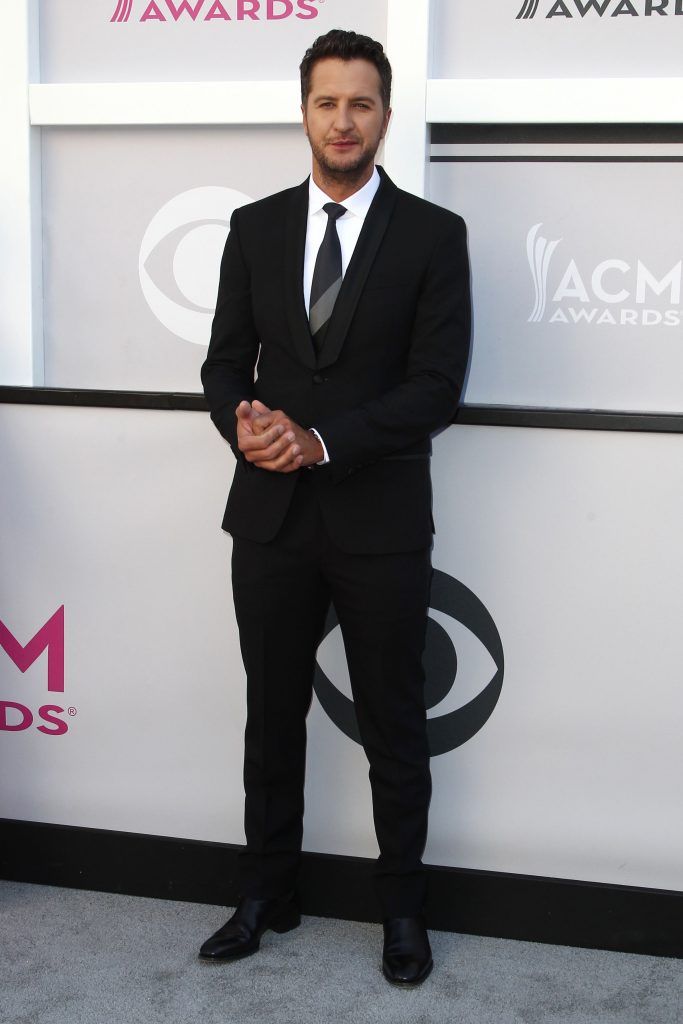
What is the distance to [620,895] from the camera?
2.62m

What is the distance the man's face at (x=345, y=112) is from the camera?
2213 millimetres

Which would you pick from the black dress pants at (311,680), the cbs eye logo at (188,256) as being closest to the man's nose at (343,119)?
the cbs eye logo at (188,256)

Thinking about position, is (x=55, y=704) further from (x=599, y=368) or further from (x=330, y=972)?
(x=599, y=368)

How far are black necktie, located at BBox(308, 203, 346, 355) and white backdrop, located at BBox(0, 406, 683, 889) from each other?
49 centimetres

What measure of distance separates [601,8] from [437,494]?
113 cm

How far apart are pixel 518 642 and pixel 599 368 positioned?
659 millimetres

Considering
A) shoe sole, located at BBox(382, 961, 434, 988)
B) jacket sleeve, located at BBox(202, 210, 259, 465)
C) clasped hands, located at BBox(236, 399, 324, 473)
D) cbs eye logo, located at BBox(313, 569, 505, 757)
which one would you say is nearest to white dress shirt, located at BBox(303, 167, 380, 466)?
jacket sleeve, located at BBox(202, 210, 259, 465)

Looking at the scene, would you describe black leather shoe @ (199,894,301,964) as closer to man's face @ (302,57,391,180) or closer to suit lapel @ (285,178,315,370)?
suit lapel @ (285,178,315,370)

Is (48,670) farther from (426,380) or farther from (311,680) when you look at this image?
(426,380)

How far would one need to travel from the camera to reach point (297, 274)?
7.58 feet

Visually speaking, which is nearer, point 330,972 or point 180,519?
point 330,972

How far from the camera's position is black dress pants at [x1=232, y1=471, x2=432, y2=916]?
7.72ft

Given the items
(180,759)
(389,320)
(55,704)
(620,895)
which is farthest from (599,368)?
(55,704)

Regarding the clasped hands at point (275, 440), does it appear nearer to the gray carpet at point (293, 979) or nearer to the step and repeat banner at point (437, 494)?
the step and repeat banner at point (437, 494)
